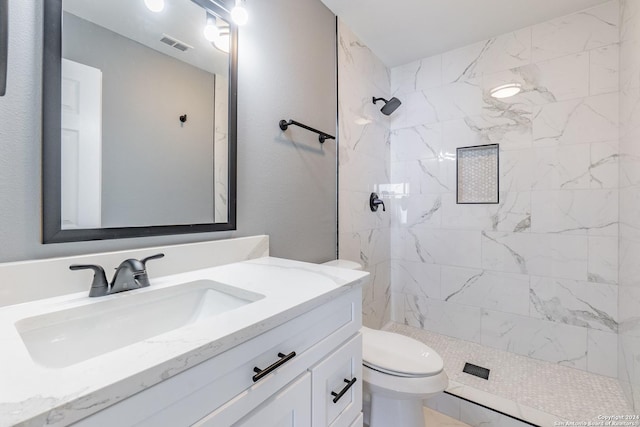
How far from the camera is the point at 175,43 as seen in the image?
1045 mm

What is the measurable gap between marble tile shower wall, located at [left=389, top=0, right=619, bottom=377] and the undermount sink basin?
76.3 inches

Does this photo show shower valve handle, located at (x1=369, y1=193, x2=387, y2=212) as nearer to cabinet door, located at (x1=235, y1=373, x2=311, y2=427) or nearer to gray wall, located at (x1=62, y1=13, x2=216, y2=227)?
gray wall, located at (x1=62, y1=13, x2=216, y2=227)

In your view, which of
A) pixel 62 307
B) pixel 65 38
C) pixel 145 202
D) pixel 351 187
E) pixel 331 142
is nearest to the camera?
pixel 62 307

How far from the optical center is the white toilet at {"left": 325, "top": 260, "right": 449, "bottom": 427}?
1178 mm

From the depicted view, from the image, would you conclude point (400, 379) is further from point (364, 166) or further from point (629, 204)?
point (629, 204)

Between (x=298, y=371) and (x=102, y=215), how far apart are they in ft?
2.41

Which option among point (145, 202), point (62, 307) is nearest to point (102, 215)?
point (145, 202)

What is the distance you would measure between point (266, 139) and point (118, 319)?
0.94m

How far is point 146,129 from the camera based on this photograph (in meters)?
0.95

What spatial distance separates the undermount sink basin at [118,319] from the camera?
59 cm

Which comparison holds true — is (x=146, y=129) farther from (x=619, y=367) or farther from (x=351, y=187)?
(x=619, y=367)

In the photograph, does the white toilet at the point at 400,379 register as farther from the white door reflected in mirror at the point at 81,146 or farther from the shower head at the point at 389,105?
the shower head at the point at 389,105

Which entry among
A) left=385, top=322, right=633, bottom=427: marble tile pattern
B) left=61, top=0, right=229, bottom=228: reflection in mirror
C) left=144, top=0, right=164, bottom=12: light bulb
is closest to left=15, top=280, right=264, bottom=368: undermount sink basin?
left=61, top=0, right=229, bottom=228: reflection in mirror

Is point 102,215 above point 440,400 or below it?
above
